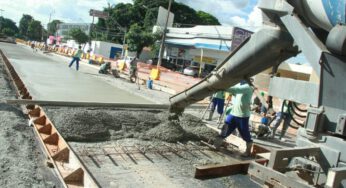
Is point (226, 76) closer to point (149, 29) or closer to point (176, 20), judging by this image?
point (149, 29)

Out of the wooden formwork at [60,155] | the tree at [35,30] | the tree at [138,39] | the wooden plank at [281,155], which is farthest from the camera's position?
the tree at [35,30]

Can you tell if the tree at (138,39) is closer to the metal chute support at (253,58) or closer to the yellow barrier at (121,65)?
the yellow barrier at (121,65)

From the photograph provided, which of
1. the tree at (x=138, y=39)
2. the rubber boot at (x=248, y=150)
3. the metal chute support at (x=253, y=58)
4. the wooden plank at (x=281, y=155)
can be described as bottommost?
the rubber boot at (x=248, y=150)

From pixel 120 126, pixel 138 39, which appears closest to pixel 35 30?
pixel 138 39

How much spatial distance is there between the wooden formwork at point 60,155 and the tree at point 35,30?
4916 inches

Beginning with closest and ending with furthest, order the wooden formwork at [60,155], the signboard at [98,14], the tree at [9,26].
→ the wooden formwork at [60,155] < the signboard at [98,14] < the tree at [9,26]

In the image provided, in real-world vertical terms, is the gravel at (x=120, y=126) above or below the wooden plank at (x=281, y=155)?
below

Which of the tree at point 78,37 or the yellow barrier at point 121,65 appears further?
the tree at point 78,37

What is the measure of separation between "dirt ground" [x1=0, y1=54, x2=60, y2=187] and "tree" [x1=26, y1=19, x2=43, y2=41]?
12524 centimetres

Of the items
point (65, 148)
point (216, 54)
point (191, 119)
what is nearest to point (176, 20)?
point (216, 54)

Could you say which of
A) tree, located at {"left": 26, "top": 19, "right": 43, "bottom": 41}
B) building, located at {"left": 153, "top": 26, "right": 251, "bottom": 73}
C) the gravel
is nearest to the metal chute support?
the gravel

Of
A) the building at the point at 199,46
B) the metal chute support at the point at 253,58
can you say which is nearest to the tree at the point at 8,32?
the building at the point at 199,46

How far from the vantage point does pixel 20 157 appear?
6113 mm

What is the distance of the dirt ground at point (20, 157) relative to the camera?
5.20 meters
